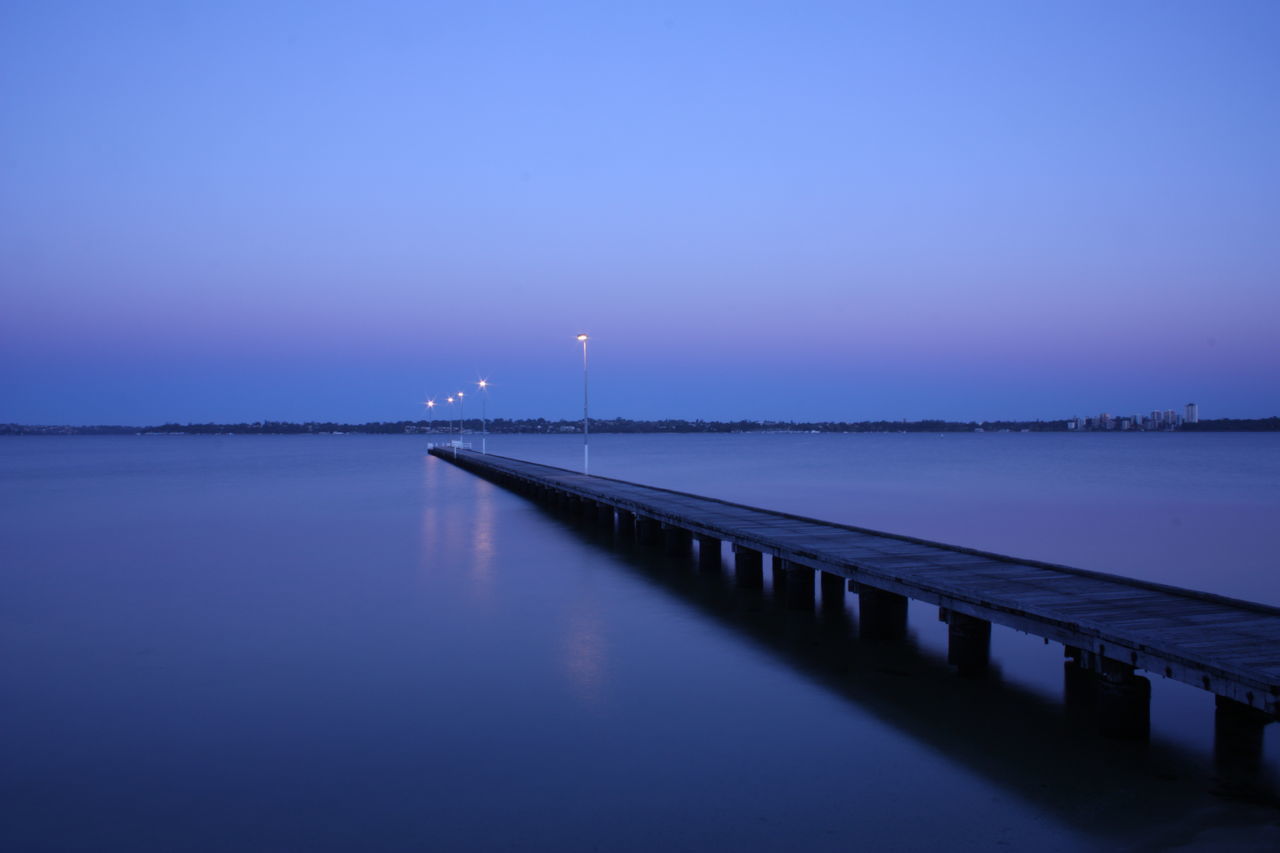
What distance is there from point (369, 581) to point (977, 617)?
42.7 feet

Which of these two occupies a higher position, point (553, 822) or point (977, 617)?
point (977, 617)

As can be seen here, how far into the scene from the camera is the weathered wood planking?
23.1 ft

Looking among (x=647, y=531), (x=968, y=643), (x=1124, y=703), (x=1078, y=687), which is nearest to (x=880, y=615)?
(x=968, y=643)

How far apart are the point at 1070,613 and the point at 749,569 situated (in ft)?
26.8

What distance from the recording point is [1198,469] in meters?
62.9

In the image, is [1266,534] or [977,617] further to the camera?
[1266,534]

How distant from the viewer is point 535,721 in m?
9.75

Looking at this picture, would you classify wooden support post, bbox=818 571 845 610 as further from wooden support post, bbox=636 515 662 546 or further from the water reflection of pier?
wooden support post, bbox=636 515 662 546

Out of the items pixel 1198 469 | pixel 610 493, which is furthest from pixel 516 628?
pixel 1198 469

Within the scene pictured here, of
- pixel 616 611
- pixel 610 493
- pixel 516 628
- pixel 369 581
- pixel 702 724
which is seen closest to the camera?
pixel 702 724

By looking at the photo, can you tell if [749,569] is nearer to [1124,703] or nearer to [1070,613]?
[1070,613]

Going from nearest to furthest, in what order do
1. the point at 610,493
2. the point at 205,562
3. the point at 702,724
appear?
the point at 702,724 < the point at 205,562 < the point at 610,493

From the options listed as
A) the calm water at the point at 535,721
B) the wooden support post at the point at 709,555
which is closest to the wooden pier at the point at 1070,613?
the calm water at the point at 535,721

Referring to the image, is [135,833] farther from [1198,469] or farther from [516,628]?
[1198,469]
